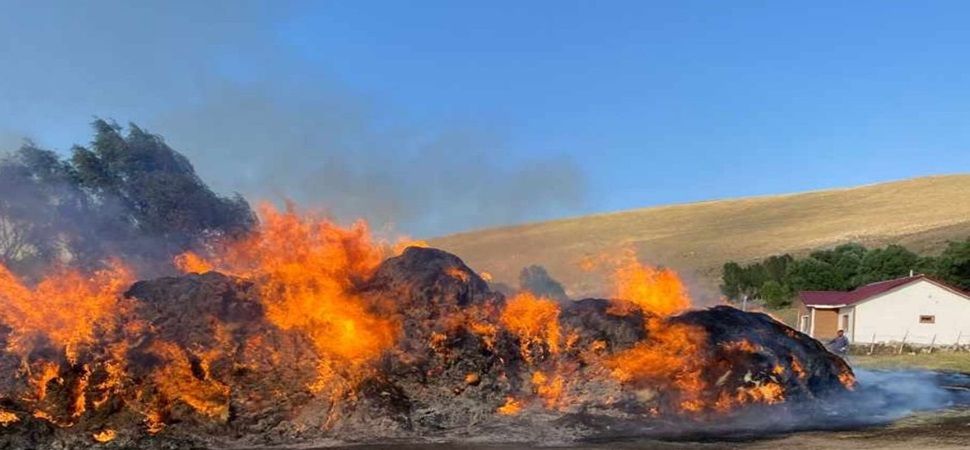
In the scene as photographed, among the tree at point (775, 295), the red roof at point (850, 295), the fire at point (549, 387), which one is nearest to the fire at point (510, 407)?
the fire at point (549, 387)

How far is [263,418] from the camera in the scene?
56.5 feet

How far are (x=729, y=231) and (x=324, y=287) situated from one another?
319 feet

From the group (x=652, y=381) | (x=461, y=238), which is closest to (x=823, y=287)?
(x=652, y=381)

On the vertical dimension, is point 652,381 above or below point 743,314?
below

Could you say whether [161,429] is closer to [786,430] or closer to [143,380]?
[143,380]

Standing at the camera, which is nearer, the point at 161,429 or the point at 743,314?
the point at 161,429

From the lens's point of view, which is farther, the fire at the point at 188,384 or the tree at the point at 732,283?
the tree at the point at 732,283

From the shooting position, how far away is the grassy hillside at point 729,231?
276 feet

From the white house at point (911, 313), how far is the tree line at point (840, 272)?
9.96 metres

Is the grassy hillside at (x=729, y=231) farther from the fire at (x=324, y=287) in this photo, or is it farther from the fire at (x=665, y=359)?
the fire at (x=324, y=287)

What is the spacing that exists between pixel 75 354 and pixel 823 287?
56.0 meters

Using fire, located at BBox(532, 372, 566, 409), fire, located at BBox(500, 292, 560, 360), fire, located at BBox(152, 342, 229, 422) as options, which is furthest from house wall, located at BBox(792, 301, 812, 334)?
fire, located at BBox(152, 342, 229, 422)

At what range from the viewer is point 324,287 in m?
18.2

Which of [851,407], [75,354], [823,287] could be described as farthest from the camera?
[823,287]
